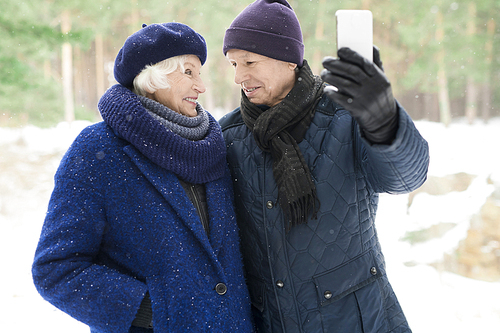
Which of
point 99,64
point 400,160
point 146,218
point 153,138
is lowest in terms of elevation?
point 146,218

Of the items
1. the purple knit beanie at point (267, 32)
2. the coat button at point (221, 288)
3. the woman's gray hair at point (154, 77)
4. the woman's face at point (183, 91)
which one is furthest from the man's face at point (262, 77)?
the coat button at point (221, 288)

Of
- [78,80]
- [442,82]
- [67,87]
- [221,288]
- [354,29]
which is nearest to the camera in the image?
[354,29]

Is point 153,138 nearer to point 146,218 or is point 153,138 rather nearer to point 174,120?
point 174,120

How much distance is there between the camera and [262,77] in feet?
5.84

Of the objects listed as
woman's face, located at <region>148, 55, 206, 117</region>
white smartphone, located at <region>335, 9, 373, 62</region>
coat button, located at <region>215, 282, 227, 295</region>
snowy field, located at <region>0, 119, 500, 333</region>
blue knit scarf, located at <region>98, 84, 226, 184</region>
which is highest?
white smartphone, located at <region>335, 9, 373, 62</region>

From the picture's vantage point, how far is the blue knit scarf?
142 cm

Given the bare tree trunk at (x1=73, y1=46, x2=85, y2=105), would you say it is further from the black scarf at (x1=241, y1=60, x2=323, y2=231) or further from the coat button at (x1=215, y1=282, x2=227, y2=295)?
the coat button at (x1=215, y1=282, x2=227, y2=295)

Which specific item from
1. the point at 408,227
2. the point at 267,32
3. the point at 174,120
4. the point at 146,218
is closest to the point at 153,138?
the point at 174,120

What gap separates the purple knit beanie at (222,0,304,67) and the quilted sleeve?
0.64m

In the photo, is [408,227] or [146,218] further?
[408,227]

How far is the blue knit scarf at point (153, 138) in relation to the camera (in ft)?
4.66

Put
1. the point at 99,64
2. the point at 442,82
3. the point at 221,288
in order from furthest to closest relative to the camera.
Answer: the point at 99,64 < the point at 442,82 < the point at 221,288

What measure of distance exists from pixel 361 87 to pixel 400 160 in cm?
33

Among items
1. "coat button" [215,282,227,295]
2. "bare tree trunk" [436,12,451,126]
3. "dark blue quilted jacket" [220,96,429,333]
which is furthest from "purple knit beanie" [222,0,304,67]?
"bare tree trunk" [436,12,451,126]
